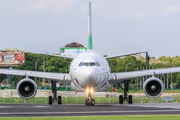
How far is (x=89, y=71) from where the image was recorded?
92.4 ft

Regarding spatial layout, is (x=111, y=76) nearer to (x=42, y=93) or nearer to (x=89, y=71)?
(x=89, y=71)

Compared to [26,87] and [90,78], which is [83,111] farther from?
[26,87]

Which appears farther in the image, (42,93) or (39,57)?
(39,57)

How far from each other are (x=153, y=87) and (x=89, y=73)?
587 centimetres

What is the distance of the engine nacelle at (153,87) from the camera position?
30858 millimetres

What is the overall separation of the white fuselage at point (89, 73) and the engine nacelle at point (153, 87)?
10.4 feet

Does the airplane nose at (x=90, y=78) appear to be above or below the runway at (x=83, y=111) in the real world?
above

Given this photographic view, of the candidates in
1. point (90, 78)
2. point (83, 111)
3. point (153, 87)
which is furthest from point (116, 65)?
point (83, 111)


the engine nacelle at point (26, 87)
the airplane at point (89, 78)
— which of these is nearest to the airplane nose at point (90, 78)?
the airplane at point (89, 78)

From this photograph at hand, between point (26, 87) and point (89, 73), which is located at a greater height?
point (89, 73)

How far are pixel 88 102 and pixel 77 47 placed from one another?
159608mm

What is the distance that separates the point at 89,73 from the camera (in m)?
28.1

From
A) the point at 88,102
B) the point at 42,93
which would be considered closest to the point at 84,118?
the point at 88,102

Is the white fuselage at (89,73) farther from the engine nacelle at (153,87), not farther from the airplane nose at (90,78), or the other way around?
the engine nacelle at (153,87)
